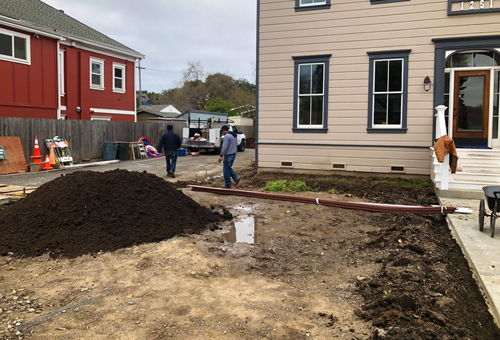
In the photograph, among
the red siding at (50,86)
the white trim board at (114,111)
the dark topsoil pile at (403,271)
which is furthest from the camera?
the white trim board at (114,111)

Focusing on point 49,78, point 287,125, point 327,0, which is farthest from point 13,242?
point 49,78

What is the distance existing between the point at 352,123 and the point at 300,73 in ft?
7.73

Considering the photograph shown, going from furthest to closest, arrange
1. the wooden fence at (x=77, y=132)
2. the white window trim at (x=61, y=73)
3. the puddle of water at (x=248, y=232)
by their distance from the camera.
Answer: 1. the white window trim at (x=61, y=73)
2. the wooden fence at (x=77, y=132)
3. the puddle of water at (x=248, y=232)

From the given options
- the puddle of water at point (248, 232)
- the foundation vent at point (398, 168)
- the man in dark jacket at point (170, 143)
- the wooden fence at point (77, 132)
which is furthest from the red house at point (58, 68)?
the foundation vent at point (398, 168)

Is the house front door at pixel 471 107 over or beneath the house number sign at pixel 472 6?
beneath

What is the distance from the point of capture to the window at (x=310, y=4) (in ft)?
40.0

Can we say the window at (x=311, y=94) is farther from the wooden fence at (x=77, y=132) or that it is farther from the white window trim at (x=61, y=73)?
the white window trim at (x=61, y=73)

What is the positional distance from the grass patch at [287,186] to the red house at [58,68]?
42.0ft

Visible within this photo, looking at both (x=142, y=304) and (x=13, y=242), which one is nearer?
(x=142, y=304)

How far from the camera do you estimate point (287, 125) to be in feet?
42.2

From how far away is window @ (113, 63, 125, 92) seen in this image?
926 inches

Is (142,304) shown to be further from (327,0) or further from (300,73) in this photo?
(327,0)

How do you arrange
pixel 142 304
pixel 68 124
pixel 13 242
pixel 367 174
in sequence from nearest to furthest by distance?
pixel 142 304 → pixel 13 242 → pixel 367 174 → pixel 68 124

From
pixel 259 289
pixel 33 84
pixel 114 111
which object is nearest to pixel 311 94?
pixel 259 289
